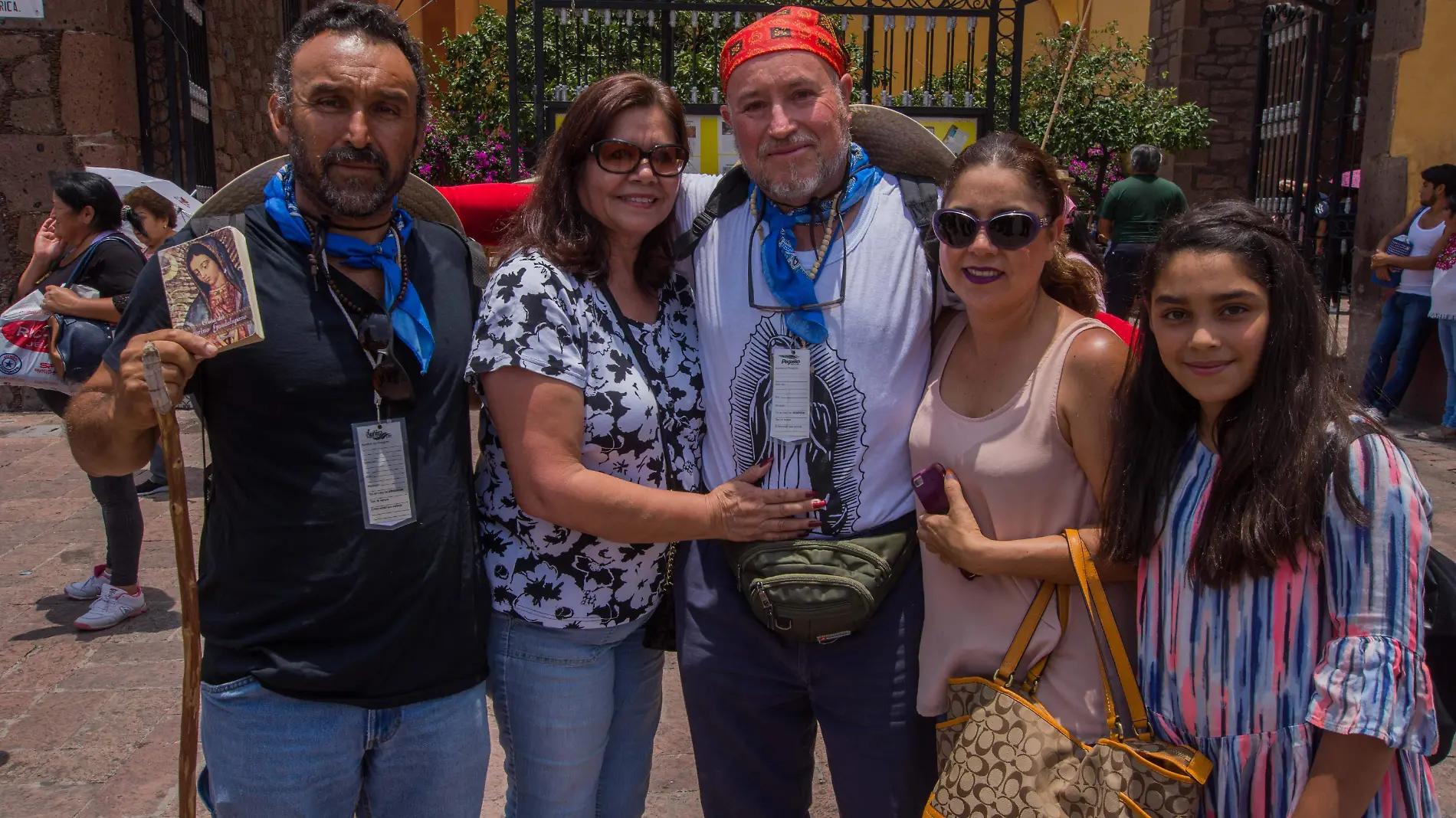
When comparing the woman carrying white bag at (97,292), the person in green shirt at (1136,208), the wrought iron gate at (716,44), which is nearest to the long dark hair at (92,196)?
the woman carrying white bag at (97,292)

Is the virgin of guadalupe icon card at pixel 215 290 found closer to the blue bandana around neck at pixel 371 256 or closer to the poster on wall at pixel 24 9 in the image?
the blue bandana around neck at pixel 371 256

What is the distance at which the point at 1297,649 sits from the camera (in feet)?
5.25

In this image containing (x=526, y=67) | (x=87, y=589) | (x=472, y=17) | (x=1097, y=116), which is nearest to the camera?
(x=87, y=589)

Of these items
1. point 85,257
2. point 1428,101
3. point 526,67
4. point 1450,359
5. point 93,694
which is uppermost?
point 526,67

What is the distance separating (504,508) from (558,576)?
0.56ft

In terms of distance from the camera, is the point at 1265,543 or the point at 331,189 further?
the point at 331,189

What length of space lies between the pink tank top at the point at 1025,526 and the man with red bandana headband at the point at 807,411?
16 centimetres

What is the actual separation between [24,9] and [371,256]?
24.1 ft

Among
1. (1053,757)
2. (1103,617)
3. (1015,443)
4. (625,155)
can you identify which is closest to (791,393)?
(1015,443)

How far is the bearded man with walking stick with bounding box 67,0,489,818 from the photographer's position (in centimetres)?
178

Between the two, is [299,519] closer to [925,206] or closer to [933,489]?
[933,489]

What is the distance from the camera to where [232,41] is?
34.1 ft

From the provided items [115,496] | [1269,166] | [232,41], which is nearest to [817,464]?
[115,496]

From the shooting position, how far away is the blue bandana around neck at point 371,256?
6.09 ft
